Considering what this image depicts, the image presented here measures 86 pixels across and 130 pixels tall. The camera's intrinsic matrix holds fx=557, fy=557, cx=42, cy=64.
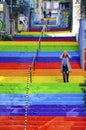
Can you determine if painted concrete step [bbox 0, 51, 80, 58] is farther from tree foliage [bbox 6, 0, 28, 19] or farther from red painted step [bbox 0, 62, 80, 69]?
tree foliage [bbox 6, 0, 28, 19]

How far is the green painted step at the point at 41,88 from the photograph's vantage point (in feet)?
68.1

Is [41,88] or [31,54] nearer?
[41,88]

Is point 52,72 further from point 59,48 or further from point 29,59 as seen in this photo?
point 59,48

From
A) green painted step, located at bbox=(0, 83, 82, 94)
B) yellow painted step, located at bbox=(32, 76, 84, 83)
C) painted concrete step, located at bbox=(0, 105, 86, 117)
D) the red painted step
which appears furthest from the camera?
the red painted step

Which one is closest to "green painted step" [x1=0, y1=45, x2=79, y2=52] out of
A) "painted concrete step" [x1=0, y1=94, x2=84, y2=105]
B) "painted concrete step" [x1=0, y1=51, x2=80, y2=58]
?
"painted concrete step" [x1=0, y1=51, x2=80, y2=58]

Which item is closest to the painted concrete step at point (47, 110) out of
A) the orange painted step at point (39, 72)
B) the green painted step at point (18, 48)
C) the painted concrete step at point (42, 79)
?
the painted concrete step at point (42, 79)

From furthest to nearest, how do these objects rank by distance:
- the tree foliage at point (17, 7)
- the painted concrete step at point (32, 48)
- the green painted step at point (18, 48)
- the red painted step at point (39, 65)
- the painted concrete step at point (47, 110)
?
the tree foliage at point (17, 7) < the green painted step at point (18, 48) < the painted concrete step at point (32, 48) < the red painted step at point (39, 65) < the painted concrete step at point (47, 110)

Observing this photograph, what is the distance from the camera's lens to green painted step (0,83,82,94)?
68.1 ft

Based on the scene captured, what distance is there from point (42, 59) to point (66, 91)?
28.0 ft

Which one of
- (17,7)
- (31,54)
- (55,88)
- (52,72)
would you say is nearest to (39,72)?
(52,72)

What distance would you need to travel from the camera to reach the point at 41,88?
21.2 m

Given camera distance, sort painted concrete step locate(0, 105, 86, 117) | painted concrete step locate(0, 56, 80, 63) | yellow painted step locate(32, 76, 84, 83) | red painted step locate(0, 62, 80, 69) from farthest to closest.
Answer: painted concrete step locate(0, 56, 80, 63), red painted step locate(0, 62, 80, 69), yellow painted step locate(32, 76, 84, 83), painted concrete step locate(0, 105, 86, 117)

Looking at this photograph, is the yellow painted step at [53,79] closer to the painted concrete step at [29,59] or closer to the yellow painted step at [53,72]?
the yellow painted step at [53,72]

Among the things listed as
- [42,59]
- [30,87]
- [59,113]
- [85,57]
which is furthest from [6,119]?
[42,59]
